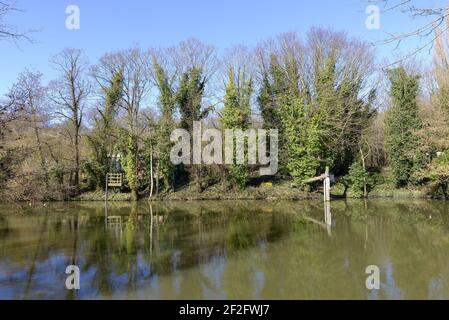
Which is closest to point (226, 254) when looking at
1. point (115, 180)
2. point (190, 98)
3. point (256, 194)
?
point (256, 194)

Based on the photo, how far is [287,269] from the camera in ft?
27.0

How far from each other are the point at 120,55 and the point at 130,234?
50.8ft

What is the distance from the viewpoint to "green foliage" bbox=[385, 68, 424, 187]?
77.3ft

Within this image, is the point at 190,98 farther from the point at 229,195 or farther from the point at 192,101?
the point at 229,195

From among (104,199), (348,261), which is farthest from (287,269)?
(104,199)

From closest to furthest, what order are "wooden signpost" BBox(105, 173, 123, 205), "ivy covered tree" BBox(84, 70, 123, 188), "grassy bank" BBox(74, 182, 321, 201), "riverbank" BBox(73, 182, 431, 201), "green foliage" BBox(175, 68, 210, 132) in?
"riverbank" BBox(73, 182, 431, 201) < "grassy bank" BBox(74, 182, 321, 201) < "wooden signpost" BBox(105, 173, 123, 205) < "ivy covered tree" BBox(84, 70, 123, 188) < "green foliage" BBox(175, 68, 210, 132)

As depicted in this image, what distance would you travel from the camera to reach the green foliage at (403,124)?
2356 centimetres

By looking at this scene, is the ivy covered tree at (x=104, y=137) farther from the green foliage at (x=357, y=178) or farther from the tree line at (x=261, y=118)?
the green foliage at (x=357, y=178)

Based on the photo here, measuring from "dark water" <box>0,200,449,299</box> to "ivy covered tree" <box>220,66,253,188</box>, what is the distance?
22.9 ft

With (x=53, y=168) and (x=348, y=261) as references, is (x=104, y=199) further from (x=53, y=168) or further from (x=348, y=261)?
(x=348, y=261)

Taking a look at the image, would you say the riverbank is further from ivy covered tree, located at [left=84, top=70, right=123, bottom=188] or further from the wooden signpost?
ivy covered tree, located at [left=84, top=70, right=123, bottom=188]

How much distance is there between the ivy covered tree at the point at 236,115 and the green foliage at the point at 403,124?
327 inches

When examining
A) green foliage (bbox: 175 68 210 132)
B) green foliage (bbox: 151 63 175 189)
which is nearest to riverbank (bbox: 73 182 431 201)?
green foliage (bbox: 151 63 175 189)

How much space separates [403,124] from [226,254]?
17869mm
